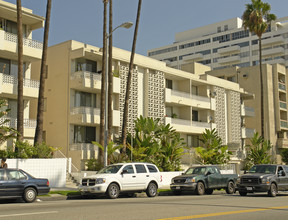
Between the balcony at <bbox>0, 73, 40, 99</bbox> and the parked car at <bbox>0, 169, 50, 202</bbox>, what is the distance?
451 inches

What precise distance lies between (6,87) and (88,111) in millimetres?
7142

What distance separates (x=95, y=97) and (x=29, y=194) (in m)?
18.2

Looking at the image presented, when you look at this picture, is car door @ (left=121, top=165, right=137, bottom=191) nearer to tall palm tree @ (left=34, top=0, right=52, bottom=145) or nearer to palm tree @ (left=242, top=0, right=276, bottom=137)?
tall palm tree @ (left=34, top=0, right=52, bottom=145)

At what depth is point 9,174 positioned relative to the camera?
16891mm

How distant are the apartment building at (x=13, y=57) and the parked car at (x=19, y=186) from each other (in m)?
11.1

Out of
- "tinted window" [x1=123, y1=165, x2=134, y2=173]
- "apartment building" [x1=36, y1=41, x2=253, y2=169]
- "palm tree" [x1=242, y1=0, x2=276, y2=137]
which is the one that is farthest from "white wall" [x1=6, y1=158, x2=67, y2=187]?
"palm tree" [x1=242, y1=0, x2=276, y2=137]

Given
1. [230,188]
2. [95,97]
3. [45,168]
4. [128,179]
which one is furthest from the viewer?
[95,97]

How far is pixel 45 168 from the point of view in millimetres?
24172

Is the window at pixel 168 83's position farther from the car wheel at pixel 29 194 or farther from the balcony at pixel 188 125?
the car wheel at pixel 29 194

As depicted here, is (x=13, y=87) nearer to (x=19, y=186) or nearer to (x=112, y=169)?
(x=112, y=169)

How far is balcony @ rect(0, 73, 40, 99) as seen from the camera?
89.7 feet

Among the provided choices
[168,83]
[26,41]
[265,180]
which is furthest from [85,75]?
[265,180]

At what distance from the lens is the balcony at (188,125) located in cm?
3975

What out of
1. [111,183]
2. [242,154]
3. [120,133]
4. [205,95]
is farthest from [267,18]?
[111,183]
